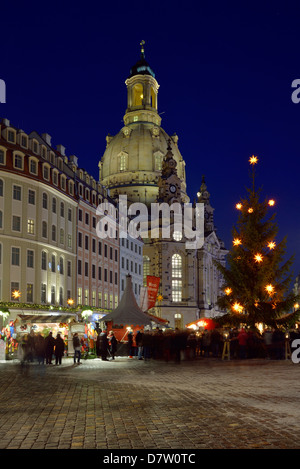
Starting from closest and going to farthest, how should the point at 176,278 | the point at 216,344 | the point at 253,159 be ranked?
the point at 216,344, the point at 253,159, the point at 176,278

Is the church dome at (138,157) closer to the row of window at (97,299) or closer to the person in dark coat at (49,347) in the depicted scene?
the row of window at (97,299)

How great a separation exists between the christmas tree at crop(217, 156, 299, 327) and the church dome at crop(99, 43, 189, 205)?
290 feet

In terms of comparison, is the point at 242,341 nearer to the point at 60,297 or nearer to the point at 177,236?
the point at 60,297

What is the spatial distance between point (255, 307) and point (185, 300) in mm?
84584

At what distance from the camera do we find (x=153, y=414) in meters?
11.3

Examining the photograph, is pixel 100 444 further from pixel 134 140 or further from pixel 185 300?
pixel 134 140

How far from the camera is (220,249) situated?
5610 inches

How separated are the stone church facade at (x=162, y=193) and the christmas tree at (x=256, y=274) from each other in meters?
80.9

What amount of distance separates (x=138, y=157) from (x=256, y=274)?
9301cm

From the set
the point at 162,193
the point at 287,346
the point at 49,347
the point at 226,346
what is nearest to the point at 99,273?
the point at 226,346

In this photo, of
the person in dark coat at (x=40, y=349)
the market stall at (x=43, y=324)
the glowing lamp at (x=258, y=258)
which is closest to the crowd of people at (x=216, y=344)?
the glowing lamp at (x=258, y=258)

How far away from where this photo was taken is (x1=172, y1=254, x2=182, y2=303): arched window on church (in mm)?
119250

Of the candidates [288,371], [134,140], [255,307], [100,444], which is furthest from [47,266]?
[134,140]

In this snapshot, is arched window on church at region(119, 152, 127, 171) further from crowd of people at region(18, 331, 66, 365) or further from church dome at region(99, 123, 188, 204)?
crowd of people at region(18, 331, 66, 365)
